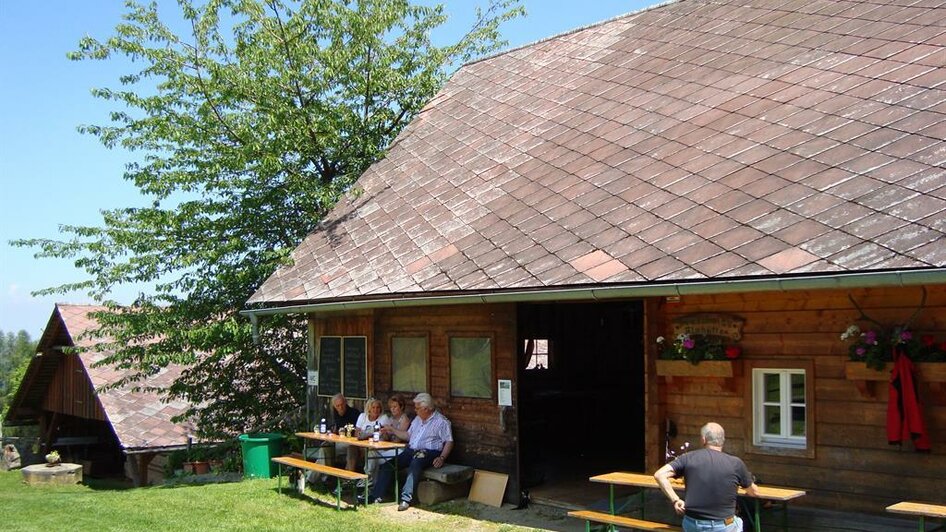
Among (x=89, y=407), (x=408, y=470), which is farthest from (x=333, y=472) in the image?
(x=89, y=407)

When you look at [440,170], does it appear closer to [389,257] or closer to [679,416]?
[389,257]

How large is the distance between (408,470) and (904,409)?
588 cm

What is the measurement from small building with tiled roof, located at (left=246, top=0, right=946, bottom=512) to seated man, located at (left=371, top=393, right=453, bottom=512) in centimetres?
32

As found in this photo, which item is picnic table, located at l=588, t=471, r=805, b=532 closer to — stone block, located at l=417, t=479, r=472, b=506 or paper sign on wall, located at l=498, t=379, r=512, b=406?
paper sign on wall, located at l=498, t=379, r=512, b=406

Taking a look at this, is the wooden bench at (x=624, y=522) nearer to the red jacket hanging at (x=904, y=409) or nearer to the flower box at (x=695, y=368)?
the flower box at (x=695, y=368)

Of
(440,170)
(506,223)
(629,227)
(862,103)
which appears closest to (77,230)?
(440,170)

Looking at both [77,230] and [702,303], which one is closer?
[702,303]

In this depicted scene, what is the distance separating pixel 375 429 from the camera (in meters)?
11.4

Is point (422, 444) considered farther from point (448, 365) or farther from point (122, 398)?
point (122, 398)

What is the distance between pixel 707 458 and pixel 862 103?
4480 mm

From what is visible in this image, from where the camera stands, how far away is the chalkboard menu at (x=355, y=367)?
12.9 m

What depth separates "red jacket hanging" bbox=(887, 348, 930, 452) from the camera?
7242mm

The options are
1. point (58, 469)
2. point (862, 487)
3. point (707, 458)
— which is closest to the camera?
point (707, 458)

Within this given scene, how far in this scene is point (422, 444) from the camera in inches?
441
